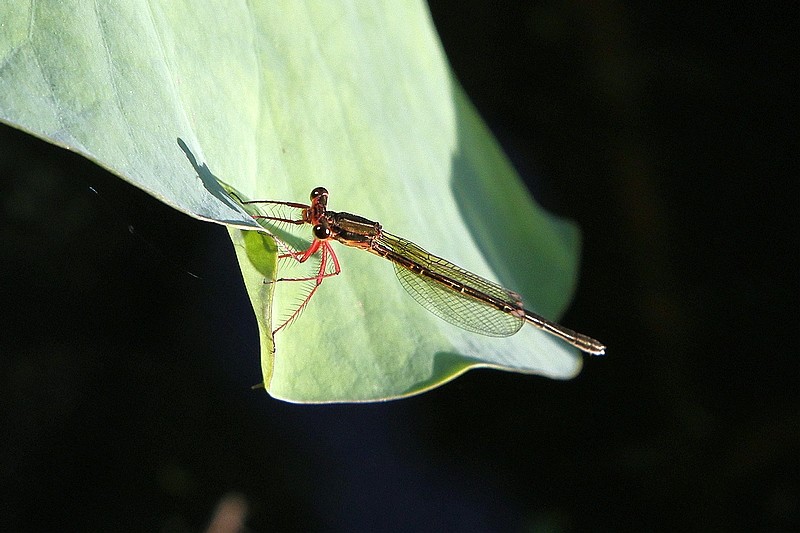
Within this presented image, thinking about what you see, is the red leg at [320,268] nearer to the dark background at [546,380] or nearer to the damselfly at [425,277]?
the damselfly at [425,277]

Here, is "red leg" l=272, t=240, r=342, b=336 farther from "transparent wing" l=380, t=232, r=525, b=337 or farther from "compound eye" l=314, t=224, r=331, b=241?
"transparent wing" l=380, t=232, r=525, b=337

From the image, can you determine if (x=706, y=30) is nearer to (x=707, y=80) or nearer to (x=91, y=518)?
(x=707, y=80)

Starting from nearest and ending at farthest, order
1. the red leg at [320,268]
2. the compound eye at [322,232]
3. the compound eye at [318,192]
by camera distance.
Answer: the red leg at [320,268], the compound eye at [318,192], the compound eye at [322,232]

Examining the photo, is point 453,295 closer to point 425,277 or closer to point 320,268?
point 425,277

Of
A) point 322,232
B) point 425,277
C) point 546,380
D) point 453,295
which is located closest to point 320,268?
point 322,232

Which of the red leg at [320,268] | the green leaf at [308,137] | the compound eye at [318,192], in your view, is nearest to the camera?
the green leaf at [308,137]

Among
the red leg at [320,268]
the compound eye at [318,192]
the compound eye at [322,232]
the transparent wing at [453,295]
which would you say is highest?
the transparent wing at [453,295]

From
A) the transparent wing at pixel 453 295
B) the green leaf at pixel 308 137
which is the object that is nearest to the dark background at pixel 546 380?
the transparent wing at pixel 453 295

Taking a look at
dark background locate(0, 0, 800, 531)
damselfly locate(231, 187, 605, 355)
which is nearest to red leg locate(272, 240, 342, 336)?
damselfly locate(231, 187, 605, 355)
